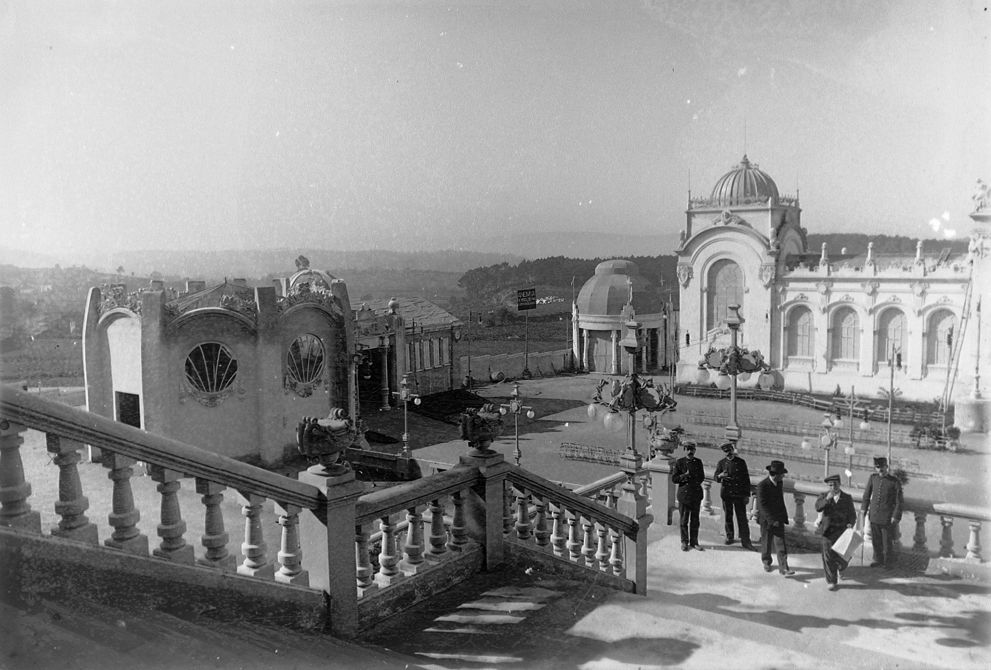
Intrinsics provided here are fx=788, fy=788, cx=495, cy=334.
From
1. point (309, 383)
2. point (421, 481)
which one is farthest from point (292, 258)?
point (421, 481)

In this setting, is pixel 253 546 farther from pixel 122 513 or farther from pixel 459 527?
pixel 459 527

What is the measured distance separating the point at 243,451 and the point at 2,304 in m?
10.8

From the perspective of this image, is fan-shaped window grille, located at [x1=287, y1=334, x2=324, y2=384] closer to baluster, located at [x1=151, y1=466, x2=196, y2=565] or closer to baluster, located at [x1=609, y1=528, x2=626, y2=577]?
baluster, located at [x1=609, y1=528, x2=626, y2=577]

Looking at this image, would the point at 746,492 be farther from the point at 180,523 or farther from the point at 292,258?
the point at 292,258

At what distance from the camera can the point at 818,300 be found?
96.4ft

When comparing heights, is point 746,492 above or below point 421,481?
below

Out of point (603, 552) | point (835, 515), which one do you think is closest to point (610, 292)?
point (835, 515)

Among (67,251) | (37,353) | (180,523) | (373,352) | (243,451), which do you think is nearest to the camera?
(180,523)

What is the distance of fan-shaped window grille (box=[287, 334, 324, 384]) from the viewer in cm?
2033

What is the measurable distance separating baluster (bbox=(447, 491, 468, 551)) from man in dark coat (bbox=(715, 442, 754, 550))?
393 cm

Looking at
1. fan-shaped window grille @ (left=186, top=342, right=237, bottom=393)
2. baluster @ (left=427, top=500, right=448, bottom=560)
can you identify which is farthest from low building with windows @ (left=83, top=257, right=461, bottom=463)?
baluster @ (left=427, top=500, right=448, bottom=560)

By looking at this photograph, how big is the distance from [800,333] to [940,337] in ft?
16.6

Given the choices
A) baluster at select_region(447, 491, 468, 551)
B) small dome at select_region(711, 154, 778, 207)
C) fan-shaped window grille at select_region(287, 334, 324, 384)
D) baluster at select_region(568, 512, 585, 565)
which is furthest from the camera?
small dome at select_region(711, 154, 778, 207)

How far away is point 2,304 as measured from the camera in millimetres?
8906
